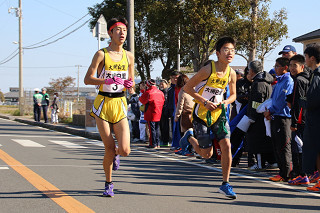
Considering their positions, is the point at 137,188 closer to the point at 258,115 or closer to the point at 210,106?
the point at 210,106

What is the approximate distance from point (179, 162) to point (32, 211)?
17.7 feet

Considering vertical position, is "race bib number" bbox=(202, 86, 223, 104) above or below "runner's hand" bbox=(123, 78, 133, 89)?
below

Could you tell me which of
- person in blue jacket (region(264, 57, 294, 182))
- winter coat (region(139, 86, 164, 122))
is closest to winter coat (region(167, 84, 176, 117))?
winter coat (region(139, 86, 164, 122))

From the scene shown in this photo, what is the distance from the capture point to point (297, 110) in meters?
7.40

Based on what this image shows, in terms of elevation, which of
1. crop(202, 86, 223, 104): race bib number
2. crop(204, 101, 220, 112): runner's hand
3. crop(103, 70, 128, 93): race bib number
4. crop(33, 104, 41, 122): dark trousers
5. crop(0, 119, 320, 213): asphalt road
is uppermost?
crop(103, 70, 128, 93): race bib number

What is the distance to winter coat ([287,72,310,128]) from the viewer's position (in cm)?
731

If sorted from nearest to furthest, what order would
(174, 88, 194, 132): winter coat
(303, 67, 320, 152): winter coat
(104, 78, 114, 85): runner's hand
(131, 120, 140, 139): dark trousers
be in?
(104, 78, 114, 85): runner's hand
(303, 67, 320, 152): winter coat
(174, 88, 194, 132): winter coat
(131, 120, 140, 139): dark trousers

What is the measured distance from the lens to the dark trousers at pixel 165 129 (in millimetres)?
14375

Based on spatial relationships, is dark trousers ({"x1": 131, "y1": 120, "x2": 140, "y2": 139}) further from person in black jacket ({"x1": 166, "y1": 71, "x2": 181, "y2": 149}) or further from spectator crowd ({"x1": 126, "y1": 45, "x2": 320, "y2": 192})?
spectator crowd ({"x1": 126, "y1": 45, "x2": 320, "y2": 192})

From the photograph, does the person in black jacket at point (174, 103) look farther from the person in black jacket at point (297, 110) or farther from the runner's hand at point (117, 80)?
the runner's hand at point (117, 80)

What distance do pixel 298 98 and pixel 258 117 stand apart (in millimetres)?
1988

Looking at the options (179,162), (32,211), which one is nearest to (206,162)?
(179,162)

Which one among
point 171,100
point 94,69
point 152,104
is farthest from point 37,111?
point 94,69

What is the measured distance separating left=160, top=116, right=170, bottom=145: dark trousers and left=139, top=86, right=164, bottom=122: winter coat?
56 cm
